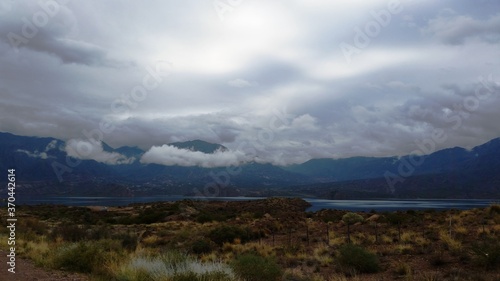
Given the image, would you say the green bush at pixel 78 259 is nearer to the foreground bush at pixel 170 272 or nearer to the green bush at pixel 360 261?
the foreground bush at pixel 170 272

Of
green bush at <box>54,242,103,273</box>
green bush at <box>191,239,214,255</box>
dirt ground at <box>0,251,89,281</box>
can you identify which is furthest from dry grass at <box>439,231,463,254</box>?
dirt ground at <box>0,251,89,281</box>

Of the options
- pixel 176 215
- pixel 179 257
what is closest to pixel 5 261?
pixel 179 257

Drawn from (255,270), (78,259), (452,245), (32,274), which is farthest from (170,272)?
(452,245)

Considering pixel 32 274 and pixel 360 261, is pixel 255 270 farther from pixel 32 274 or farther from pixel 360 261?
pixel 32 274

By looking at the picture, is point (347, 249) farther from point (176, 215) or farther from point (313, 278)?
point (176, 215)

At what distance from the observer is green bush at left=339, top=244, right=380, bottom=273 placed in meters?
15.9

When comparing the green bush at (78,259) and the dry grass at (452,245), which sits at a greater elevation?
the green bush at (78,259)

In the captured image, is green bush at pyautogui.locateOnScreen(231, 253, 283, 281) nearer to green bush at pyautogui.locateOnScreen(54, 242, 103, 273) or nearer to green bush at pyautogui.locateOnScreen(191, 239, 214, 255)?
green bush at pyautogui.locateOnScreen(54, 242, 103, 273)

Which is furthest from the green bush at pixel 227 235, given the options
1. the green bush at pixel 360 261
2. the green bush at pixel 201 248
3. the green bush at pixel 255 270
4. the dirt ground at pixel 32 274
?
the dirt ground at pixel 32 274

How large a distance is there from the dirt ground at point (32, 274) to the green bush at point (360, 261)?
10.5 metres

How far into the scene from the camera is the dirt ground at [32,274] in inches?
460

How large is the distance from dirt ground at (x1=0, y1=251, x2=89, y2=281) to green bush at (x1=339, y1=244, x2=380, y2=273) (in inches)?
412

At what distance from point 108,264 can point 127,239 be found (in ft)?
39.8

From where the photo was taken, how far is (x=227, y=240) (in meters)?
28.5
